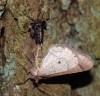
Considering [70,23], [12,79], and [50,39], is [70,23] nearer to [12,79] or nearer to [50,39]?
[50,39]

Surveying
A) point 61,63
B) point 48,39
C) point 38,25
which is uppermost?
point 38,25

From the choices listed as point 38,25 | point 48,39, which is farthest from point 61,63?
point 38,25

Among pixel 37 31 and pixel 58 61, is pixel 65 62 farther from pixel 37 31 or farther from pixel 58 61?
pixel 37 31

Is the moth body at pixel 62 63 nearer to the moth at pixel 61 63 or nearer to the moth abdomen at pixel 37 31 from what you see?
the moth at pixel 61 63

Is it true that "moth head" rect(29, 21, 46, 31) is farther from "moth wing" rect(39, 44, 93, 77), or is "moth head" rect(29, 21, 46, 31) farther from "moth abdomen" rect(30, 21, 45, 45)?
"moth wing" rect(39, 44, 93, 77)

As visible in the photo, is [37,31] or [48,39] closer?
[37,31]

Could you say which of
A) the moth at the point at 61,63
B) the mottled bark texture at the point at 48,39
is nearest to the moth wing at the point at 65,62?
the moth at the point at 61,63
